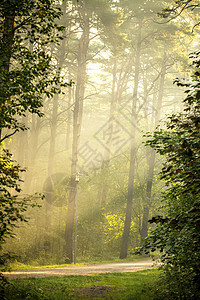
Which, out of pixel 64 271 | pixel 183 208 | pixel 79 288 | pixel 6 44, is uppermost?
pixel 6 44

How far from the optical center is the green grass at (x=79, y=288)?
7.36 meters

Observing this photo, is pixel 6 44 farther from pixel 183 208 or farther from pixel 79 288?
pixel 79 288

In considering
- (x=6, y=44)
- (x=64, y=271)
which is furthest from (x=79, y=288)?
(x=6, y=44)

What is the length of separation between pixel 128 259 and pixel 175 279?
13.7m

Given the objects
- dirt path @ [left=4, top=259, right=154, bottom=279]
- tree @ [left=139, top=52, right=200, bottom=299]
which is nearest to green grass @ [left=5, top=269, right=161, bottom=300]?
dirt path @ [left=4, top=259, right=154, bottom=279]

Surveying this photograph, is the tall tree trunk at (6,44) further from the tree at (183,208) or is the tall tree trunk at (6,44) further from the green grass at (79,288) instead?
the green grass at (79,288)

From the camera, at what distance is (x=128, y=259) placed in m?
20.3

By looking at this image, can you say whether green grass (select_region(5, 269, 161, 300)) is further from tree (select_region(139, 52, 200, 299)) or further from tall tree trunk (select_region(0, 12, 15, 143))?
tall tree trunk (select_region(0, 12, 15, 143))

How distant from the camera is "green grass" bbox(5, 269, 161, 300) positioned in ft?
24.2

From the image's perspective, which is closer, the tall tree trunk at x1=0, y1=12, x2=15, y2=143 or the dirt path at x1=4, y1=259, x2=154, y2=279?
the tall tree trunk at x1=0, y1=12, x2=15, y2=143

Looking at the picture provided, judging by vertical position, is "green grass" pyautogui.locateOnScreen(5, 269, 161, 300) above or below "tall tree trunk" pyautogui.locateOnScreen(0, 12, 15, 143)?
below

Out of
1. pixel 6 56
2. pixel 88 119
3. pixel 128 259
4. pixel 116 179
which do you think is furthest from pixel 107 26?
pixel 88 119

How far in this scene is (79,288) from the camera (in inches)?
356

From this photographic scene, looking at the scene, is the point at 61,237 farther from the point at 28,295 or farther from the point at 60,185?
the point at 28,295
